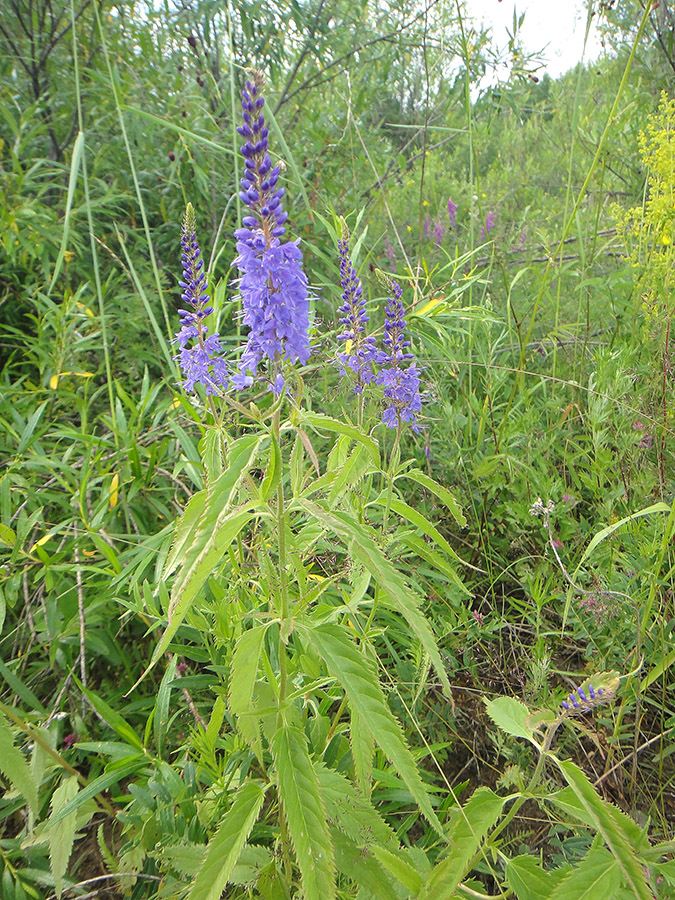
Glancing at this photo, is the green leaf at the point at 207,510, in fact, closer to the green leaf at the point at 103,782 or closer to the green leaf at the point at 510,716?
the green leaf at the point at 510,716

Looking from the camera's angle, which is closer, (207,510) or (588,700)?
(207,510)

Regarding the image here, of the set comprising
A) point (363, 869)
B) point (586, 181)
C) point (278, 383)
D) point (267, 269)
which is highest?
point (586, 181)

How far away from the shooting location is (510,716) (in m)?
1.25

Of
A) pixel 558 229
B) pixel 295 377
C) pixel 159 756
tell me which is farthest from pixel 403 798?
pixel 558 229

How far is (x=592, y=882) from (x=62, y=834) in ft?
4.25

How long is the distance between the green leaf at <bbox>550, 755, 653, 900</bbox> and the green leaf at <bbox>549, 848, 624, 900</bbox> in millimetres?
24

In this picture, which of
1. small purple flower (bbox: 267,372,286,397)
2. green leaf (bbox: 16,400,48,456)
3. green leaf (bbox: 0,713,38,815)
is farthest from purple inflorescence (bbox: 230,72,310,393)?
green leaf (bbox: 16,400,48,456)

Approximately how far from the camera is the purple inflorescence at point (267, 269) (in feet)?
3.75

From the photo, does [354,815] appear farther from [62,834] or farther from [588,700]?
[62,834]

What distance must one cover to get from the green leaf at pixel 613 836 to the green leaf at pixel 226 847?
0.60 metres

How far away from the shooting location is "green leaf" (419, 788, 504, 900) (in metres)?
1.13

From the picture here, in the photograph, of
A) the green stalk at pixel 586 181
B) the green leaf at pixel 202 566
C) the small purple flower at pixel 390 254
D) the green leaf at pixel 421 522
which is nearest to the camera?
the green leaf at pixel 202 566

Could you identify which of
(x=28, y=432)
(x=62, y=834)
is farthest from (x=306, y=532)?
(x=28, y=432)

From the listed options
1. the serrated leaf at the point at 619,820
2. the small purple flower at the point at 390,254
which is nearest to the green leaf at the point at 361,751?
the serrated leaf at the point at 619,820
